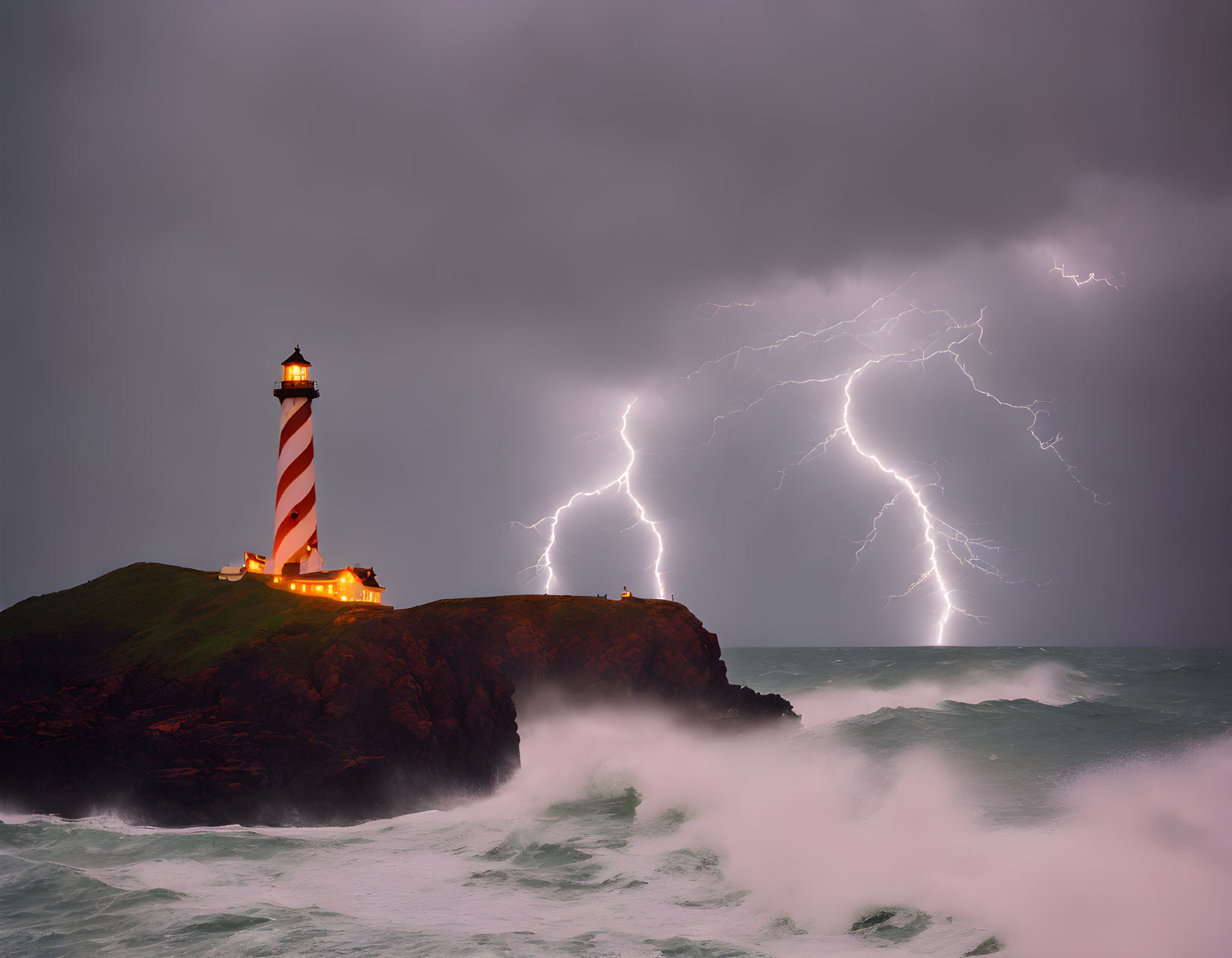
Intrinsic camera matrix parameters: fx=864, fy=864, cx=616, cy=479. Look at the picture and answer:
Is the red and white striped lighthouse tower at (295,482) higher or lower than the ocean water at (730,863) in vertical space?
higher

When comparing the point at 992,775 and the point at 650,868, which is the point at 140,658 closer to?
the point at 650,868

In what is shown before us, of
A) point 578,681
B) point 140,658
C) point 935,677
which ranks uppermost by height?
point 140,658

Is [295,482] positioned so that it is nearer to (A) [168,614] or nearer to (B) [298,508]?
(B) [298,508]

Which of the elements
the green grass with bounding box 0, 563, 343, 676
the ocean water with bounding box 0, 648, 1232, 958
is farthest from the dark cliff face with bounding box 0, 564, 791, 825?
the ocean water with bounding box 0, 648, 1232, 958

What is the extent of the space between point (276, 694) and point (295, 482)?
18.8 metres

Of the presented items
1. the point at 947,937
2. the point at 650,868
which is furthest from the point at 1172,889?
the point at 650,868

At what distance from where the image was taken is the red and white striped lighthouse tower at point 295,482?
1829 inches

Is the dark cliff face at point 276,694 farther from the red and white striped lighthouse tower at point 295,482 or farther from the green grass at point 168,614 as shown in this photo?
the red and white striped lighthouse tower at point 295,482

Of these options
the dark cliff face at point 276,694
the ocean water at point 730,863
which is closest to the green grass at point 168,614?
the dark cliff face at point 276,694

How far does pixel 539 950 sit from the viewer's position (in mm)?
15242

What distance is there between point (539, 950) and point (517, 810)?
14.6 metres

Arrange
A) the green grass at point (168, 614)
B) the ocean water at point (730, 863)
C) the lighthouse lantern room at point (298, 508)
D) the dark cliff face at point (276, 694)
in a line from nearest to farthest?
1. the ocean water at point (730, 863)
2. the dark cliff face at point (276, 694)
3. the green grass at point (168, 614)
4. the lighthouse lantern room at point (298, 508)

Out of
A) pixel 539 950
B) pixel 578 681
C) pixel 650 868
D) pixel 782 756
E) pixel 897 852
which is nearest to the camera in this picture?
Result: pixel 539 950

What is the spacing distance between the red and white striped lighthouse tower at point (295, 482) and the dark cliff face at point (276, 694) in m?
4.74
